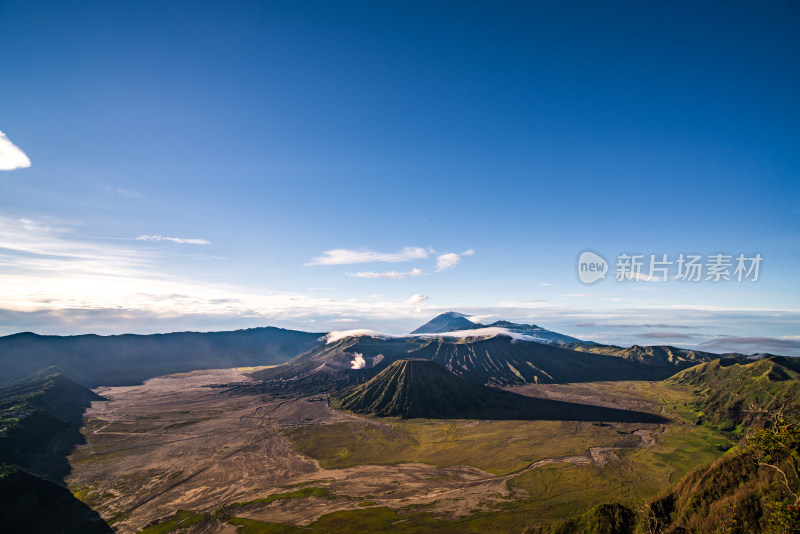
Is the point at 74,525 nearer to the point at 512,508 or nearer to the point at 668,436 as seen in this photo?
the point at 512,508

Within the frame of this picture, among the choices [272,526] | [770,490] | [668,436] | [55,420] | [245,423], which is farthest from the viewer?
[245,423]

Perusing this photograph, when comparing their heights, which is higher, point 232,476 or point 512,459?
point 512,459

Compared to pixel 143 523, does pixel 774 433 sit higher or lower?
higher

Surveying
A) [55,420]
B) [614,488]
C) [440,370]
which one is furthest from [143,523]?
[440,370]

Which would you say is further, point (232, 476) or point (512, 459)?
point (512, 459)

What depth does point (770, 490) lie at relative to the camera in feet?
110

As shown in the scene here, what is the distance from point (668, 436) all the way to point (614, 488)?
207ft

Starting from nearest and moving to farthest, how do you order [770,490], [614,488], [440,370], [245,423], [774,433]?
[774,433], [770,490], [614,488], [245,423], [440,370]

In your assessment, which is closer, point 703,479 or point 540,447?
point 703,479

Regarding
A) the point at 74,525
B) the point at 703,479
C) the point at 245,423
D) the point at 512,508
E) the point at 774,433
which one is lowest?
the point at 245,423

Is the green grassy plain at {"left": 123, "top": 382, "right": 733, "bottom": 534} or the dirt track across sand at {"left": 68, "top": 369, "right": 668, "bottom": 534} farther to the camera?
the dirt track across sand at {"left": 68, "top": 369, "right": 668, "bottom": 534}

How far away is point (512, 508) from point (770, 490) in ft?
145

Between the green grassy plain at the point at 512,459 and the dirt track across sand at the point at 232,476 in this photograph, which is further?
the dirt track across sand at the point at 232,476

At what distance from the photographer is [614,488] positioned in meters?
74.4
